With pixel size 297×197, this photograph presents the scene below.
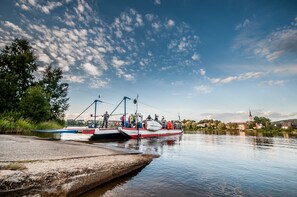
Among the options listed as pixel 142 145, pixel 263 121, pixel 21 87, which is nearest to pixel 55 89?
pixel 21 87

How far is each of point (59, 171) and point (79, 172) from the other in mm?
634

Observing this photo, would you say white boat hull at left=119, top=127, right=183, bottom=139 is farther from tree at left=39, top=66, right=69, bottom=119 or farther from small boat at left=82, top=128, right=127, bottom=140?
tree at left=39, top=66, right=69, bottom=119

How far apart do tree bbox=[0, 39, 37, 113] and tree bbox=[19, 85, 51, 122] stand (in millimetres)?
2055

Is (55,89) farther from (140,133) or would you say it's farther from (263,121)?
(263,121)

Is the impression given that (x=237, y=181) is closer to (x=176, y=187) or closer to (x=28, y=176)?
(x=176, y=187)

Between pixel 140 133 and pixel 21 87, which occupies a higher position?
pixel 21 87

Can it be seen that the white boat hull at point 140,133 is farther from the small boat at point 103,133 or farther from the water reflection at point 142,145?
the water reflection at point 142,145

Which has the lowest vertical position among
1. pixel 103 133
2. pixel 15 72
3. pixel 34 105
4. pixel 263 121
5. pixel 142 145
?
pixel 142 145

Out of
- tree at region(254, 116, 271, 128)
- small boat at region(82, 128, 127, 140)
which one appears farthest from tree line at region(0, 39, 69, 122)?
tree at region(254, 116, 271, 128)

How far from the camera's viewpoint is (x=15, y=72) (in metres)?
39.7

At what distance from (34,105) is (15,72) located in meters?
9.71

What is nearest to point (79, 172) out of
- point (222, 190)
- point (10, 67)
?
point (222, 190)

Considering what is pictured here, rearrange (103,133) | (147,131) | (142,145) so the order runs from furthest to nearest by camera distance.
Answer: (147,131)
(103,133)
(142,145)

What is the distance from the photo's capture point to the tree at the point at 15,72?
114 feet
